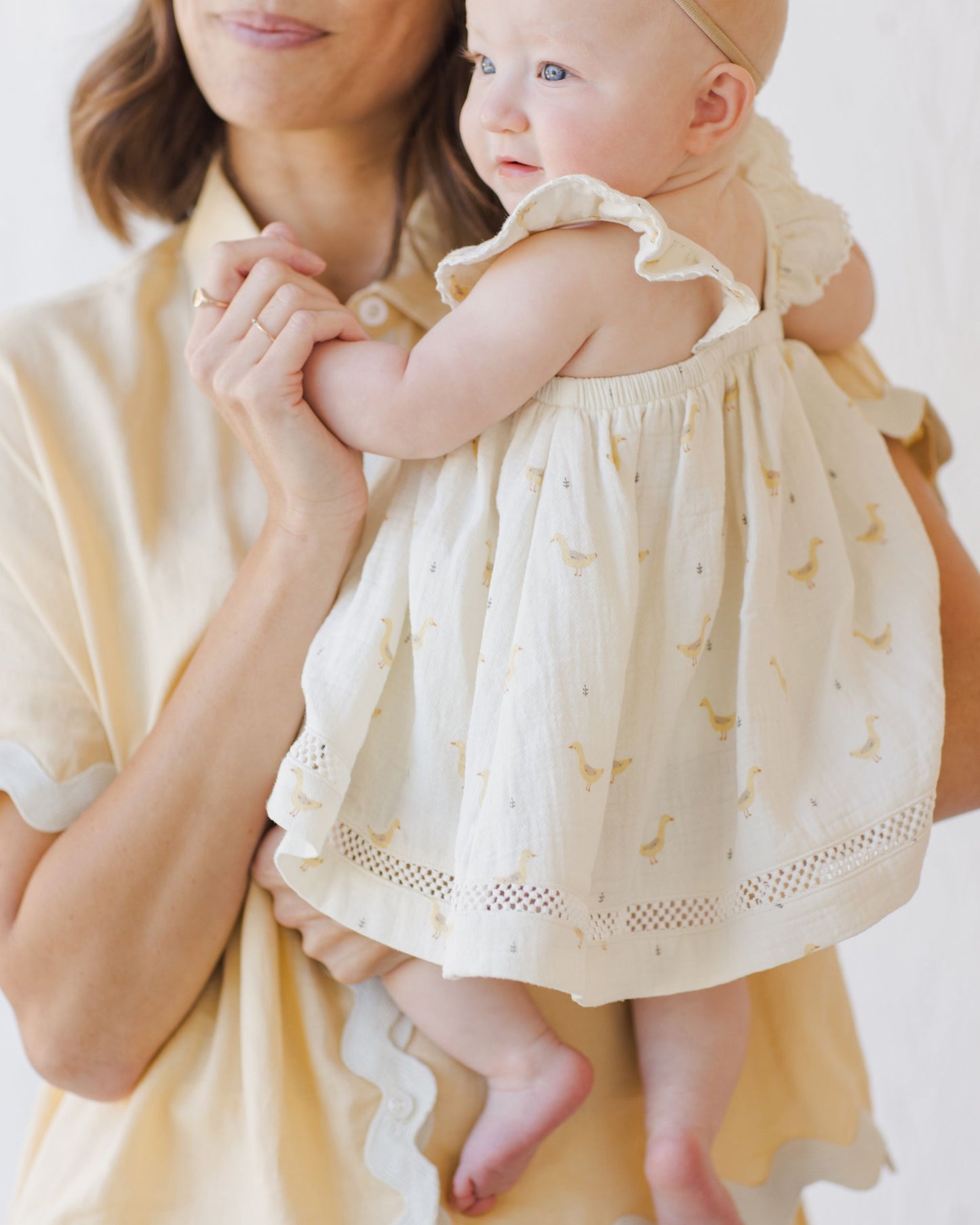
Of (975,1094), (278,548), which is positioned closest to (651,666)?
(278,548)

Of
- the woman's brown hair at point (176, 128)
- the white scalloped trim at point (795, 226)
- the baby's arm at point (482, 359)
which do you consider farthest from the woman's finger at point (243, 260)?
the white scalloped trim at point (795, 226)

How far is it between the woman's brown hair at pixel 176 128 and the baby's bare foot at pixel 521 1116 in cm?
67

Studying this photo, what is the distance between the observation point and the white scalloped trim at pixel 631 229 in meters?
0.78

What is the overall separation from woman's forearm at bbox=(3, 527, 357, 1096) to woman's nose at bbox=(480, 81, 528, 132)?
0.95 ft

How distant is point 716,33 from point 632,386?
8.6 inches

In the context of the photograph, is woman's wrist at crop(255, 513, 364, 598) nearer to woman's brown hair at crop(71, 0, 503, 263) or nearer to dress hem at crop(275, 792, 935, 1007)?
dress hem at crop(275, 792, 935, 1007)

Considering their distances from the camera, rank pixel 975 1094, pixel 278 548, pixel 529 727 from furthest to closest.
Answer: pixel 975 1094, pixel 278 548, pixel 529 727

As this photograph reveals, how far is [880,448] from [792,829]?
0.34 meters

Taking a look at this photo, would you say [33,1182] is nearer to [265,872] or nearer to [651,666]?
[265,872]

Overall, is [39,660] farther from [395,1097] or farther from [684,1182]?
[684,1182]

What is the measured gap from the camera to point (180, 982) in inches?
37.4

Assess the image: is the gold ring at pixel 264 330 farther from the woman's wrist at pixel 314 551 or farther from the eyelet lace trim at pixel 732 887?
the eyelet lace trim at pixel 732 887

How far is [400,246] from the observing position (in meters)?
1.12

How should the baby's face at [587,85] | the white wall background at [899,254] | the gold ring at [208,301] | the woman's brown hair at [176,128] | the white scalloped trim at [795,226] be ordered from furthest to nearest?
the white wall background at [899,254] < the woman's brown hair at [176,128] < the white scalloped trim at [795,226] < the gold ring at [208,301] < the baby's face at [587,85]
